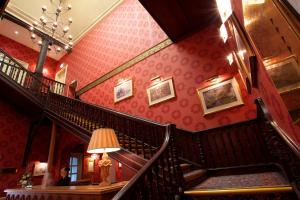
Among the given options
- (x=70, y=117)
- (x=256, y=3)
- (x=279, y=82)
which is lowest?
(x=279, y=82)

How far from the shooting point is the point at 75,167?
28.8 ft

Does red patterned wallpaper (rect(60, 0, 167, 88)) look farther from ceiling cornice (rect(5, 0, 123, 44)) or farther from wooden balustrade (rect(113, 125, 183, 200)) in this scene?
wooden balustrade (rect(113, 125, 183, 200))

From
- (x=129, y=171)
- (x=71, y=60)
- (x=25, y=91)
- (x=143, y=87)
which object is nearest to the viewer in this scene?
(x=129, y=171)

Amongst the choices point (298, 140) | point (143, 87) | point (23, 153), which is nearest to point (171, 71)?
Result: point (143, 87)

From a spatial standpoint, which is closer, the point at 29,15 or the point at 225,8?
the point at 225,8

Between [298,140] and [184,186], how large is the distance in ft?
4.82

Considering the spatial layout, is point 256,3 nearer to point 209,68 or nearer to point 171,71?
point 209,68

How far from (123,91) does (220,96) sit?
3365 mm

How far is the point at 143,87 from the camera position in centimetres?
591

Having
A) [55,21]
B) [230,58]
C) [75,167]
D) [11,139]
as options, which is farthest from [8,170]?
[230,58]

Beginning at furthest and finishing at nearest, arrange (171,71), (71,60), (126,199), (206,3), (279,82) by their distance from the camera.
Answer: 1. (71,60)
2. (171,71)
3. (206,3)
4. (126,199)
5. (279,82)

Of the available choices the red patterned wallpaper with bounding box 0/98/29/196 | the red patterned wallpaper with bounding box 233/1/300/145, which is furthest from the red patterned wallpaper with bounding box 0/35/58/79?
the red patterned wallpaper with bounding box 233/1/300/145

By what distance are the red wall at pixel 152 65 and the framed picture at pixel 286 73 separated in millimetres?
2741

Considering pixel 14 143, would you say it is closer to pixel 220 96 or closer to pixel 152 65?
pixel 152 65
